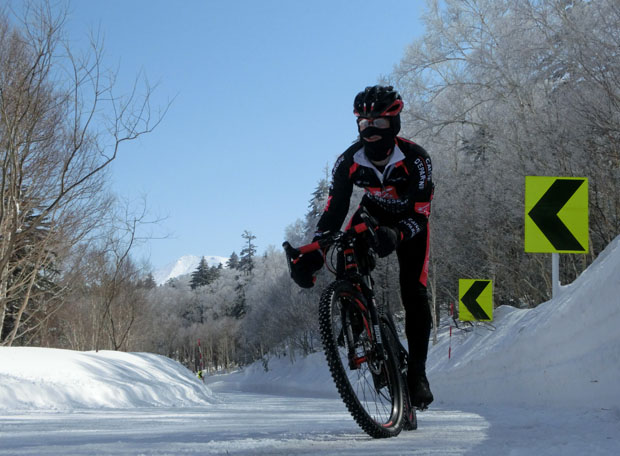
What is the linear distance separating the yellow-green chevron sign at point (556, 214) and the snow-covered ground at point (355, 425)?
1.68 feet

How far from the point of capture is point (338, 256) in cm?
387

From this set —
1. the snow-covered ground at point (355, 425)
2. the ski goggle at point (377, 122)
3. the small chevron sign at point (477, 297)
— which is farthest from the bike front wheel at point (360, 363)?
the small chevron sign at point (477, 297)

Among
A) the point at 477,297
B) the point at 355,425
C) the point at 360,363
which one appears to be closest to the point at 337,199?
the point at 360,363

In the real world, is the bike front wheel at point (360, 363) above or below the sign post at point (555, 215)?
below

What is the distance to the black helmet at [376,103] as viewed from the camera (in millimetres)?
4070

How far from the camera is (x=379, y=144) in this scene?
4.09 meters

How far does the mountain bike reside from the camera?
3.51m

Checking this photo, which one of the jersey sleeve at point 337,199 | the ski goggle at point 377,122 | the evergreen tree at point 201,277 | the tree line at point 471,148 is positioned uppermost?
the evergreen tree at point 201,277

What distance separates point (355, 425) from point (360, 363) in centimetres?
115

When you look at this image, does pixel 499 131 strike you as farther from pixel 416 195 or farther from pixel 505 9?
pixel 416 195

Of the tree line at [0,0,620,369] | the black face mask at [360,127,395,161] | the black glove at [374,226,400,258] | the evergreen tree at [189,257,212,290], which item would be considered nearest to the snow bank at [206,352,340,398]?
the tree line at [0,0,620,369]

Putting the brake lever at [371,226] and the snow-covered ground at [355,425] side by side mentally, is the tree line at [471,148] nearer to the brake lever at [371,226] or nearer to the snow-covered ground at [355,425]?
the snow-covered ground at [355,425]

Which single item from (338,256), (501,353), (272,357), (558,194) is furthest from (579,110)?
(272,357)

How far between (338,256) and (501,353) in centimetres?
921
